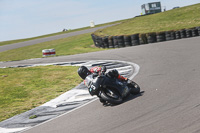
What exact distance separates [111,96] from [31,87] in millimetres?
5489

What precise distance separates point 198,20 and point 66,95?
20288 millimetres

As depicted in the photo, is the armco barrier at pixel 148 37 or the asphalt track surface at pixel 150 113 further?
the armco barrier at pixel 148 37

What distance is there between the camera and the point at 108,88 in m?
7.75

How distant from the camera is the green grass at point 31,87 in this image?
31.4ft

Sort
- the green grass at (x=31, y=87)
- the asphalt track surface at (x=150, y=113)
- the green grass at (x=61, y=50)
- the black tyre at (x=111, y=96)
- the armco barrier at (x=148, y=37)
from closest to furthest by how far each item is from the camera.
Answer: the asphalt track surface at (x=150, y=113) → the black tyre at (x=111, y=96) → the green grass at (x=31, y=87) → the armco barrier at (x=148, y=37) → the green grass at (x=61, y=50)

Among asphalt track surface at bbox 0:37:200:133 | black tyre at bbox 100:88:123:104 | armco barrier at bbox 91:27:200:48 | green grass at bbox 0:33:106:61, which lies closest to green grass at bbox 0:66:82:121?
asphalt track surface at bbox 0:37:200:133

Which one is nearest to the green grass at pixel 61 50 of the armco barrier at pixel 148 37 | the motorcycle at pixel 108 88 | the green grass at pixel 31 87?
the armco barrier at pixel 148 37

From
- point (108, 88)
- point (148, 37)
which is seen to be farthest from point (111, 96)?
point (148, 37)

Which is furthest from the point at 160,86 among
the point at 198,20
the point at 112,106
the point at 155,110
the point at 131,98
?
the point at 198,20

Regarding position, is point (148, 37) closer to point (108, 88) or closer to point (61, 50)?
point (61, 50)

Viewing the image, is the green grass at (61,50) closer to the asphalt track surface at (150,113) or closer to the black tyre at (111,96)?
the asphalt track surface at (150,113)

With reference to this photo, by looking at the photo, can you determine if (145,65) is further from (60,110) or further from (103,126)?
(103,126)

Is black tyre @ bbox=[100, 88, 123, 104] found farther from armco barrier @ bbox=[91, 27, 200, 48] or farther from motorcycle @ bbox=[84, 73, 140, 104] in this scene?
armco barrier @ bbox=[91, 27, 200, 48]

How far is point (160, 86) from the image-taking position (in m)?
8.48
